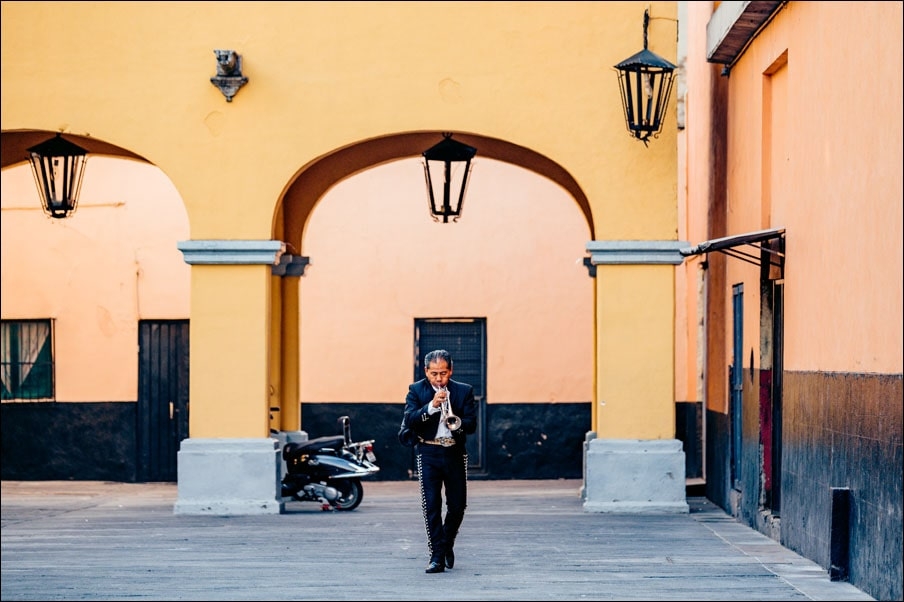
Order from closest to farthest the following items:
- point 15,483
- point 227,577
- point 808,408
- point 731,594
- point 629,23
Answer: point 731,594 → point 227,577 → point 808,408 → point 629,23 → point 15,483

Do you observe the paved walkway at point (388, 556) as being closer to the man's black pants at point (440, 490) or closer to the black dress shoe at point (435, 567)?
the black dress shoe at point (435, 567)

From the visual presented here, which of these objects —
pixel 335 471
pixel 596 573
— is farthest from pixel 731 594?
pixel 335 471

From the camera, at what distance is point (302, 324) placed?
20.8 meters

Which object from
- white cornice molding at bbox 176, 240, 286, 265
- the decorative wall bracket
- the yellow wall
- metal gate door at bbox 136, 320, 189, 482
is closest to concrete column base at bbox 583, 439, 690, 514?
the yellow wall

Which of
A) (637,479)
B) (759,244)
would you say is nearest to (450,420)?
(759,244)

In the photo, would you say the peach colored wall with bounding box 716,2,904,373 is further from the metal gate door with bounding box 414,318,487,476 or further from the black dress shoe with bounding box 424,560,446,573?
the metal gate door with bounding box 414,318,487,476

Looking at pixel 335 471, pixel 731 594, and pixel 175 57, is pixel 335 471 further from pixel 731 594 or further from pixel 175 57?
pixel 731 594

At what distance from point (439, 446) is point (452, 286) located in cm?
1047

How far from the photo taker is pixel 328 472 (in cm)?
1550

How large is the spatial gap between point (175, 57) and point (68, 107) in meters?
1.19

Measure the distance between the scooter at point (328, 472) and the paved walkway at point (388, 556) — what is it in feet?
0.73

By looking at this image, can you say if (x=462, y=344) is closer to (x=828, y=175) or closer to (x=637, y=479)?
(x=637, y=479)

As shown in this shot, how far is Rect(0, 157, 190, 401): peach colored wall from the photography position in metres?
20.4

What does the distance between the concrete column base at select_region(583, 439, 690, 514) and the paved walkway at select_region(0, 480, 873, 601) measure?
0.30 metres
